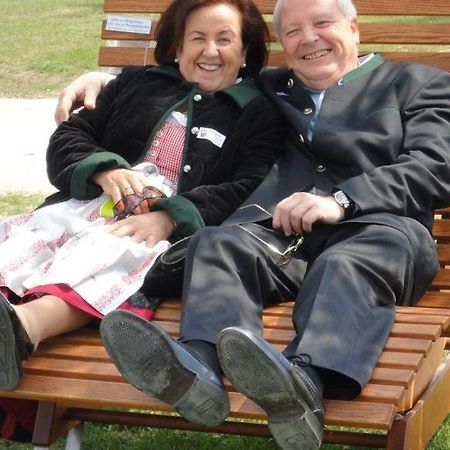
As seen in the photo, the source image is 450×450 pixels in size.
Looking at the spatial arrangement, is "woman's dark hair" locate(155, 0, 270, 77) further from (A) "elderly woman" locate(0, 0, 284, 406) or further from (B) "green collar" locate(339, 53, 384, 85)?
(B) "green collar" locate(339, 53, 384, 85)

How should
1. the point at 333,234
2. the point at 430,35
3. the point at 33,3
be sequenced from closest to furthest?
the point at 333,234 → the point at 430,35 → the point at 33,3

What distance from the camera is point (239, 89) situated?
4.40m

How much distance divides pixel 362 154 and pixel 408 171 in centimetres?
26

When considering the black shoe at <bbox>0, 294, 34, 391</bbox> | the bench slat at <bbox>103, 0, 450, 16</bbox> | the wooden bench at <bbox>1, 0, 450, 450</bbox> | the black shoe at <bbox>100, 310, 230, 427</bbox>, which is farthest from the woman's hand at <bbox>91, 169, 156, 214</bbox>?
the bench slat at <bbox>103, 0, 450, 16</bbox>

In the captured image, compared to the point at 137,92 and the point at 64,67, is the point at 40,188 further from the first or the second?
the point at 64,67

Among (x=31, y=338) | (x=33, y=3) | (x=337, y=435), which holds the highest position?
(x=31, y=338)

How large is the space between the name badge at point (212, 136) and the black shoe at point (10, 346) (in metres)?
1.25

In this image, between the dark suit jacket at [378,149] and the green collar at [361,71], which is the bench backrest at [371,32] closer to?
the dark suit jacket at [378,149]

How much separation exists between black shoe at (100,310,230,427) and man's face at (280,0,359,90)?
61.5 inches

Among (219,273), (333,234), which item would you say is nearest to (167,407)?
(219,273)

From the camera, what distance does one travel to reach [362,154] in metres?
4.05

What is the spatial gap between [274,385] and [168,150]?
1605 millimetres

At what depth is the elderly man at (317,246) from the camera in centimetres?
308

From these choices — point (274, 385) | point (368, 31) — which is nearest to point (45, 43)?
point (368, 31)
